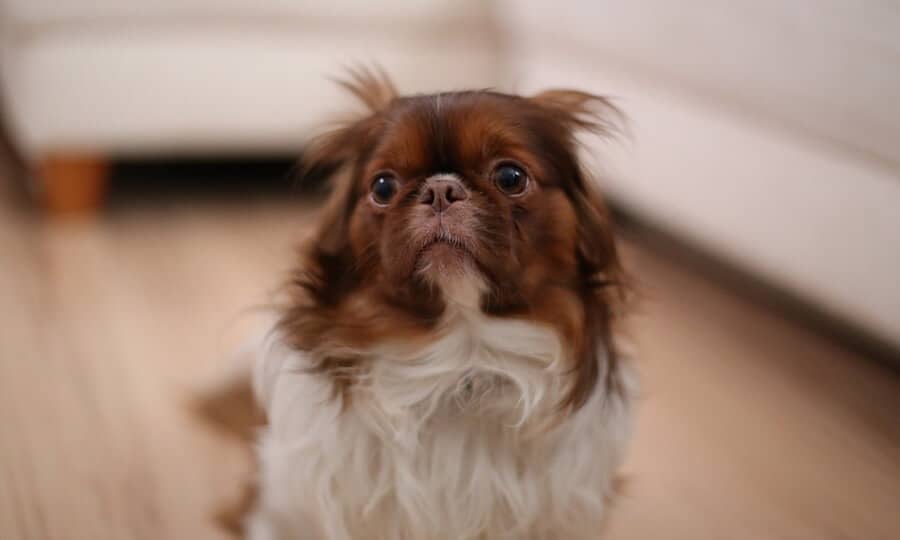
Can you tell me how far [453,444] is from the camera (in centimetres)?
133

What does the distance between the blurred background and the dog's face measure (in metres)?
0.20

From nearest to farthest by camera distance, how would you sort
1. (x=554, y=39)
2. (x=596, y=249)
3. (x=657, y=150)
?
(x=596, y=249)
(x=657, y=150)
(x=554, y=39)

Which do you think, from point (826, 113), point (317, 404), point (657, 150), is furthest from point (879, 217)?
point (317, 404)

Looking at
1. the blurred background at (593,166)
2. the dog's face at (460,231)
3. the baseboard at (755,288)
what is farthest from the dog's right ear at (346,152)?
the baseboard at (755,288)

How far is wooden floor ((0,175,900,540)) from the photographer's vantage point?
1.63m

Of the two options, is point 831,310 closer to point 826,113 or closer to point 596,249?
point 826,113

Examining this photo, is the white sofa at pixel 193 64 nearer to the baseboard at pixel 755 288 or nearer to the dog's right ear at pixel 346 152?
the baseboard at pixel 755 288

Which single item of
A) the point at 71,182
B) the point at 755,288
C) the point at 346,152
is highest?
the point at 346,152

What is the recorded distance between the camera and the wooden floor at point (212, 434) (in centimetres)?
163

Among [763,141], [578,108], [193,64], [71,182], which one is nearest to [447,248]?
[578,108]

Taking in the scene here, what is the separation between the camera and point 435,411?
1.34 m

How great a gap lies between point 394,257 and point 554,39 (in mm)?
1898

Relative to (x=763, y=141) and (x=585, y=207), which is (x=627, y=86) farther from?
(x=585, y=207)

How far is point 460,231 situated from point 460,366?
22 centimetres
